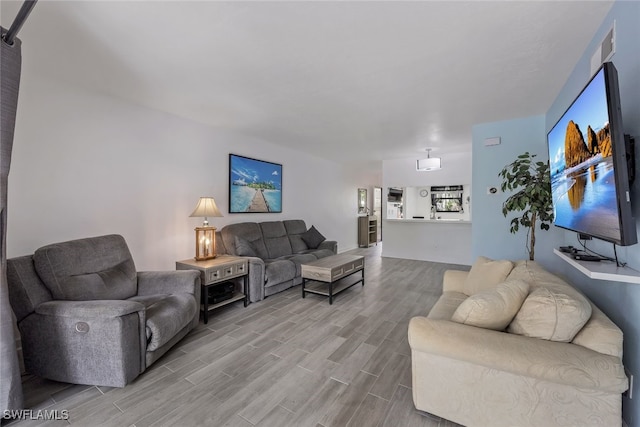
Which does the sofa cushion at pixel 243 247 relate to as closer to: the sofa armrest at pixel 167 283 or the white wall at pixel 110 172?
the white wall at pixel 110 172

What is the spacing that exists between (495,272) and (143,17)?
10.8 feet

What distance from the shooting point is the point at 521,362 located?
47.9 inches

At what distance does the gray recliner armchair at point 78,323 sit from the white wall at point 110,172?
66 cm

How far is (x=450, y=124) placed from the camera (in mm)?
3764

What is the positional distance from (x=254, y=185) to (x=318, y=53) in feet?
9.37

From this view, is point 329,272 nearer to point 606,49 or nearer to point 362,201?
point 606,49

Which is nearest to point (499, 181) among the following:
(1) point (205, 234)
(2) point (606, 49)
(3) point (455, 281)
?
(3) point (455, 281)

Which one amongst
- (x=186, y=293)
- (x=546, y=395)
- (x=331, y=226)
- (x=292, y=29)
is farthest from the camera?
(x=331, y=226)

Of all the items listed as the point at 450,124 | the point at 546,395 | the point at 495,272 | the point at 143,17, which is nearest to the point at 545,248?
the point at 495,272

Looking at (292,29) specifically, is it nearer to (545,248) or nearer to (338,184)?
(545,248)

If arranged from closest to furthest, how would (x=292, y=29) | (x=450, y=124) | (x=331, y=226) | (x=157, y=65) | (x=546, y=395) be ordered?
1. (x=546, y=395)
2. (x=292, y=29)
3. (x=157, y=65)
4. (x=450, y=124)
5. (x=331, y=226)

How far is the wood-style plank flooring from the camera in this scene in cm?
155

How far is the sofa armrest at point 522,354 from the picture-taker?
3.70 ft

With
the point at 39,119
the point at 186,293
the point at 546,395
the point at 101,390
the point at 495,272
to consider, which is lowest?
the point at 101,390
